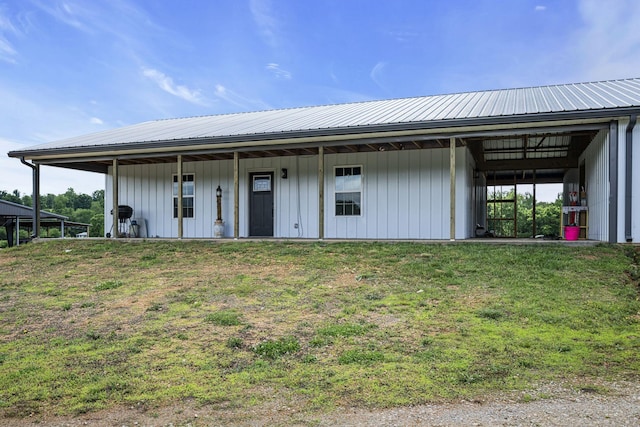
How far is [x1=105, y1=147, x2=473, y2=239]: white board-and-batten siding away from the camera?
11773 millimetres

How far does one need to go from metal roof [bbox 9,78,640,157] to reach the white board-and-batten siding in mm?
1037

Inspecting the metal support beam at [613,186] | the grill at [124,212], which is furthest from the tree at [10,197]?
the metal support beam at [613,186]

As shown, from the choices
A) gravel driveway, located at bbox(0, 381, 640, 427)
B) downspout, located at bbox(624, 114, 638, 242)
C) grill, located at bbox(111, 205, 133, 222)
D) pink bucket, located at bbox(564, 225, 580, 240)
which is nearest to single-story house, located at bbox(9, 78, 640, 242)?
downspout, located at bbox(624, 114, 638, 242)

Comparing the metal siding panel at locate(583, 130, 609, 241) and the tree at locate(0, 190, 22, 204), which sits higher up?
the tree at locate(0, 190, 22, 204)

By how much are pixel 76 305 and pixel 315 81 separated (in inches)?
979

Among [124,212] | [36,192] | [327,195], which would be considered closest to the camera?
[327,195]

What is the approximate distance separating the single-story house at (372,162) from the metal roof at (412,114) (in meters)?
0.04

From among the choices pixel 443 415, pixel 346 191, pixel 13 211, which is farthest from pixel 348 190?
pixel 13 211

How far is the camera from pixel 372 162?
1235 centimetres

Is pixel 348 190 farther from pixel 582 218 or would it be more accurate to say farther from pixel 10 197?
pixel 10 197

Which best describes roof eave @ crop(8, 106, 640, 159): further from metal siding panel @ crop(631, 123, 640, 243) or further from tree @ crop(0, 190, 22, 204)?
tree @ crop(0, 190, 22, 204)

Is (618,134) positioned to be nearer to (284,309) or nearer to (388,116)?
(388,116)

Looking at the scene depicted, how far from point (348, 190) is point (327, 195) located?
58 cm

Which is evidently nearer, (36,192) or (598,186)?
(598,186)
